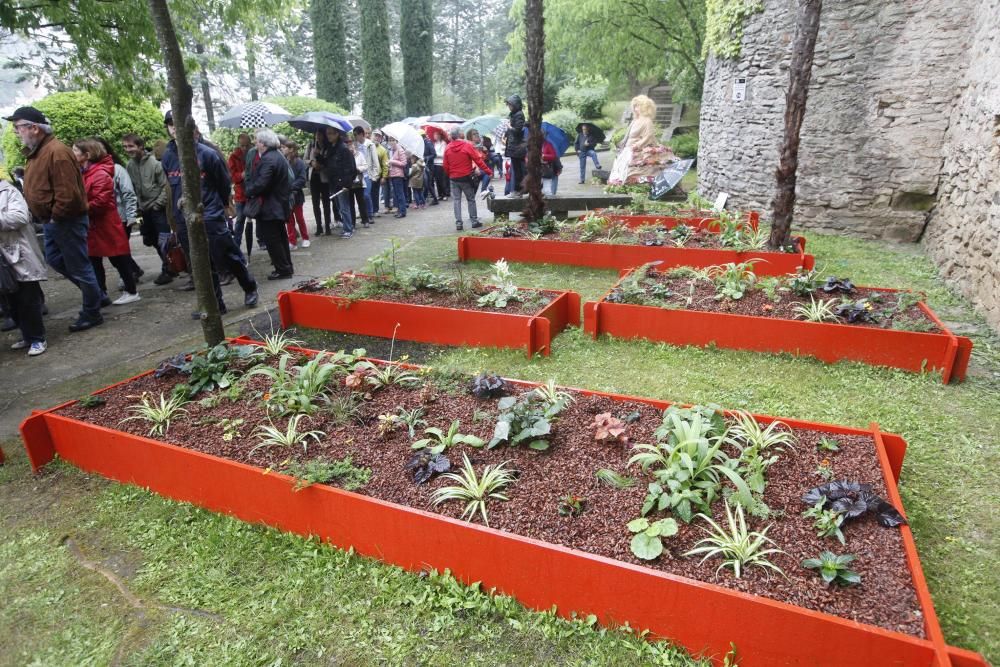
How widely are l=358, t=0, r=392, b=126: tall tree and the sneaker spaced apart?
20.7m

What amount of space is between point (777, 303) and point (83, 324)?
22.6 ft

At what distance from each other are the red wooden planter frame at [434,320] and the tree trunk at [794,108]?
3.12 m

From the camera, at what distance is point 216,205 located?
6.28 m

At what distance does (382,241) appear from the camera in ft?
34.0

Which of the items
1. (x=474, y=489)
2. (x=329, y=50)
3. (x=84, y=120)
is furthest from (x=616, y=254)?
(x=329, y=50)

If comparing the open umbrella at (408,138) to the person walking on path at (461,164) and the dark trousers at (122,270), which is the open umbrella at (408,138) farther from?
the dark trousers at (122,270)

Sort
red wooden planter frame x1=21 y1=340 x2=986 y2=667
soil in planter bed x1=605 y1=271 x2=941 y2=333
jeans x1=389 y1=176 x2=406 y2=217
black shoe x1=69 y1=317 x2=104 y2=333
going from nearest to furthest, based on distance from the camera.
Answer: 1. red wooden planter frame x1=21 y1=340 x2=986 y2=667
2. soil in planter bed x1=605 y1=271 x2=941 y2=333
3. black shoe x1=69 y1=317 x2=104 y2=333
4. jeans x1=389 y1=176 x2=406 y2=217

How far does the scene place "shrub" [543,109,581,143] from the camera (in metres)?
27.1

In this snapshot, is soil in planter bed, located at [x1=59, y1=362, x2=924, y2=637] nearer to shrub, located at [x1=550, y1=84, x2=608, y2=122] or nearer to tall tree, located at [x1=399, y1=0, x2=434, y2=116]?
tall tree, located at [x1=399, y1=0, x2=434, y2=116]

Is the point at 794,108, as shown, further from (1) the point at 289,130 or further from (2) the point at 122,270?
(1) the point at 289,130

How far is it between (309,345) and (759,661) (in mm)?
4534

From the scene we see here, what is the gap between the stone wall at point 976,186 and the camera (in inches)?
223

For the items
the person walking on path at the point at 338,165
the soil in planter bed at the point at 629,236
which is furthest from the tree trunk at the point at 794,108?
the person walking on path at the point at 338,165

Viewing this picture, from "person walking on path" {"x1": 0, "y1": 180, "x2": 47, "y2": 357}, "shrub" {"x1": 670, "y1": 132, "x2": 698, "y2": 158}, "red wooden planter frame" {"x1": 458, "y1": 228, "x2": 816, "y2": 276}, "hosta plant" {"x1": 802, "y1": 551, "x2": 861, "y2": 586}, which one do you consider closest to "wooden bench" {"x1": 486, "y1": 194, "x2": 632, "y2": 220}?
"red wooden planter frame" {"x1": 458, "y1": 228, "x2": 816, "y2": 276}
